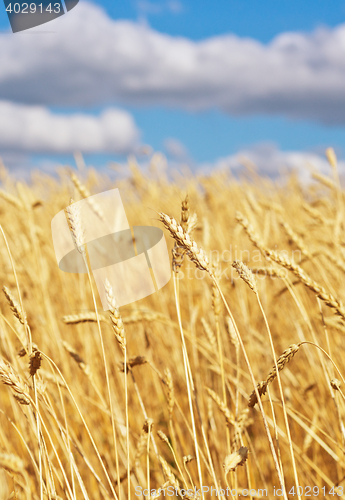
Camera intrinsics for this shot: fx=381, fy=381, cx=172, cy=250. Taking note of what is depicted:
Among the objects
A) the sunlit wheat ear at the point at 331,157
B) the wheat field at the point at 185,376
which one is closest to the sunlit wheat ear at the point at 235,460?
the wheat field at the point at 185,376

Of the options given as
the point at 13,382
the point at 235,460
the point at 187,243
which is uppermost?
the point at 187,243

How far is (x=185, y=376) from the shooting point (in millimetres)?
1050

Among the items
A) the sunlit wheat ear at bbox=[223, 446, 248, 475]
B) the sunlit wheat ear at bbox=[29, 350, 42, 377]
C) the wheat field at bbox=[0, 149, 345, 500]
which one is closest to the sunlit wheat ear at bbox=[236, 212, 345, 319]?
the wheat field at bbox=[0, 149, 345, 500]

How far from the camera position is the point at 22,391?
1.68 feet

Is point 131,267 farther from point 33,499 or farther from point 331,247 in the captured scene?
point 331,247

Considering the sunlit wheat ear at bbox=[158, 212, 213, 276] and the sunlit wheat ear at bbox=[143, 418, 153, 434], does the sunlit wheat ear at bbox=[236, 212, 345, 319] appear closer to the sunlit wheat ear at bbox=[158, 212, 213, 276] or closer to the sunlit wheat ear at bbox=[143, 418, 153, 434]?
the sunlit wheat ear at bbox=[158, 212, 213, 276]

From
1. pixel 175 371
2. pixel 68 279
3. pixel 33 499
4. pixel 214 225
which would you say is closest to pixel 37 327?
pixel 68 279
